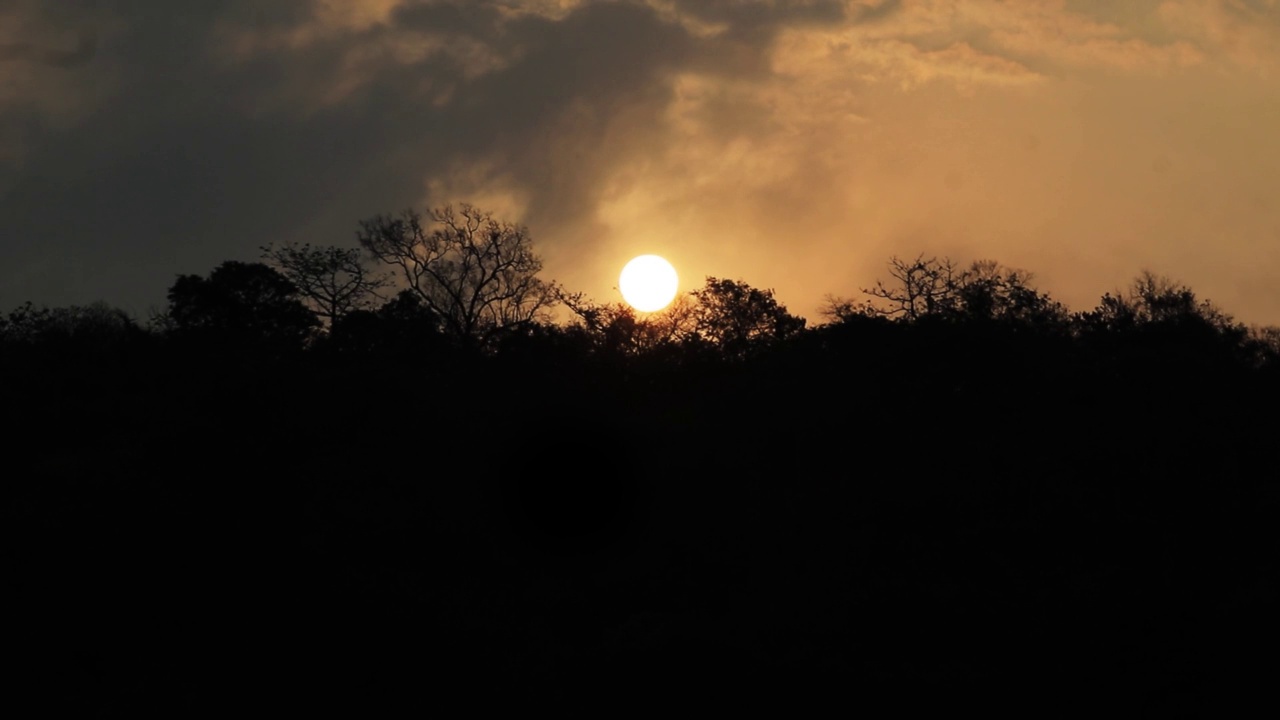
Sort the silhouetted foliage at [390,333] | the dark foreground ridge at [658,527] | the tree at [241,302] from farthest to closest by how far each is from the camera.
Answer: the tree at [241,302] < the silhouetted foliage at [390,333] < the dark foreground ridge at [658,527]

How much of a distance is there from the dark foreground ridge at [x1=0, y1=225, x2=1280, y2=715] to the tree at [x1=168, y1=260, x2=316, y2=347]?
12603mm

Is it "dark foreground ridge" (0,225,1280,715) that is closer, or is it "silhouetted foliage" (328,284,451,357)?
"dark foreground ridge" (0,225,1280,715)

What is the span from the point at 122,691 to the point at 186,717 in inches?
70.0

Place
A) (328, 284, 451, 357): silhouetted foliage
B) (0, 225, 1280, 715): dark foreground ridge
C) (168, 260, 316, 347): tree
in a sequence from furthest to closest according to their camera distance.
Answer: (168, 260, 316, 347): tree → (328, 284, 451, 357): silhouetted foliage → (0, 225, 1280, 715): dark foreground ridge

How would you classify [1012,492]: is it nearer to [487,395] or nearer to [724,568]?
[724,568]

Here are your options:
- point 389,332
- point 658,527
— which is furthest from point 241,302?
point 658,527

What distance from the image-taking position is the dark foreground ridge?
1136 inches

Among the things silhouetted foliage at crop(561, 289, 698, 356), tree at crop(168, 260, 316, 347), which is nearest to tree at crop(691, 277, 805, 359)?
silhouetted foliage at crop(561, 289, 698, 356)

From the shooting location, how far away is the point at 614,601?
3181 centimetres

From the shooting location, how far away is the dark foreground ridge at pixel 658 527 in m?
28.9

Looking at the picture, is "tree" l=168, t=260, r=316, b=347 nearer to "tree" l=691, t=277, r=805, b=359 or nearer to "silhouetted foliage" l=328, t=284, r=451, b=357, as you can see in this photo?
"silhouetted foliage" l=328, t=284, r=451, b=357

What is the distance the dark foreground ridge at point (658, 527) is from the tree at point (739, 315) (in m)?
12.7

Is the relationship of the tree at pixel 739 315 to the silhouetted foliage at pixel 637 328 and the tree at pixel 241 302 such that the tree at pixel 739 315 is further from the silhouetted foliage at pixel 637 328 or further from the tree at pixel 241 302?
the tree at pixel 241 302

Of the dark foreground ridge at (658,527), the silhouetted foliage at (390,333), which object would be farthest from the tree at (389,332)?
the dark foreground ridge at (658,527)
